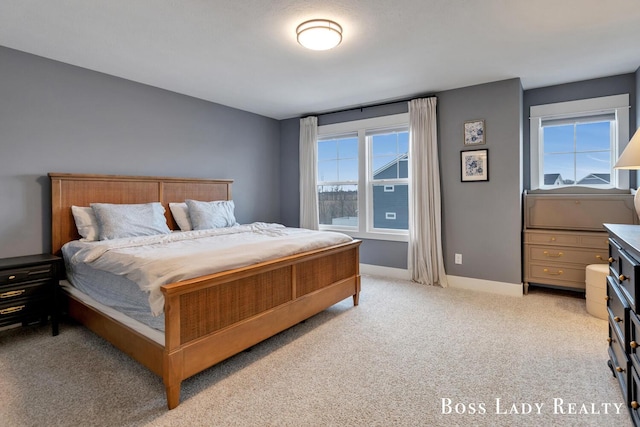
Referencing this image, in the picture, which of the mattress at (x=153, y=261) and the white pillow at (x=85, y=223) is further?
the white pillow at (x=85, y=223)

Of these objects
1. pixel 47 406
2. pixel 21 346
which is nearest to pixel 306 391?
pixel 47 406

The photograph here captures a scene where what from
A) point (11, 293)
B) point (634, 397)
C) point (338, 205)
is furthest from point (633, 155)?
point (11, 293)

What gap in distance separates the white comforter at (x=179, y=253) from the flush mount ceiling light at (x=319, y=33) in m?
1.59

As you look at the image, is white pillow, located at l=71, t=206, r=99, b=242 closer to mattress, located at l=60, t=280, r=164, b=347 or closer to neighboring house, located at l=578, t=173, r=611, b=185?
mattress, located at l=60, t=280, r=164, b=347

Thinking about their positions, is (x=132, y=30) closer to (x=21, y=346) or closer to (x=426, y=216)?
(x=21, y=346)

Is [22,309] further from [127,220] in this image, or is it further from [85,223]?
[127,220]

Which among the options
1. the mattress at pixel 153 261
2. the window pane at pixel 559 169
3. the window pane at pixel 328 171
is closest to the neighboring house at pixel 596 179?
the window pane at pixel 559 169

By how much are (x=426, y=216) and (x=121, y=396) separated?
3.51 metres

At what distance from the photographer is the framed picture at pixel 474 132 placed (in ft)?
12.5

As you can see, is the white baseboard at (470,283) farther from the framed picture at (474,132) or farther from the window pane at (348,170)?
the framed picture at (474,132)

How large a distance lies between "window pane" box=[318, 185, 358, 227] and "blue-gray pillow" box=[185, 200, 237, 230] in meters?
1.61

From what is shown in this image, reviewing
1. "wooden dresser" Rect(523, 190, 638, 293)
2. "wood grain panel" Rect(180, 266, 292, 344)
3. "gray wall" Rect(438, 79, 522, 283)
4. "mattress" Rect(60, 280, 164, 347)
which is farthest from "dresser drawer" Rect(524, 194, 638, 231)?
"mattress" Rect(60, 280, 164, 347)

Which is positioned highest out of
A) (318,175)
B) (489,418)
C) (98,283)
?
(318,175)

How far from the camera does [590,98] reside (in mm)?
3631
